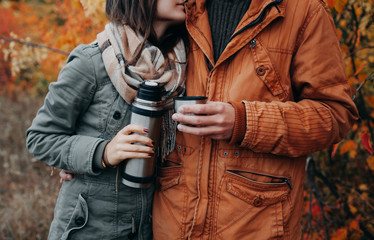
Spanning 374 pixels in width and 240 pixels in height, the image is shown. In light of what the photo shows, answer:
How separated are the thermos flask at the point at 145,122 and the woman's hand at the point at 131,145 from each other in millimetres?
33

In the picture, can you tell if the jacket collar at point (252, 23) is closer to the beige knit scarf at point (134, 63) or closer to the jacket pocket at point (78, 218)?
the beige knit scarf at point (134, 63)

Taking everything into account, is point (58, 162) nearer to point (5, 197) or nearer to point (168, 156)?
point (168, 156)

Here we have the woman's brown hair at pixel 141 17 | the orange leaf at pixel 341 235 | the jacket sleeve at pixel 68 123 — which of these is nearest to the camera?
the jacket sleeve at pixel 68 123

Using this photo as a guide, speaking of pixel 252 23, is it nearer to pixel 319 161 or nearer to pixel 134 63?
pixel 134 63

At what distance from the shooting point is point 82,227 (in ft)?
5.82

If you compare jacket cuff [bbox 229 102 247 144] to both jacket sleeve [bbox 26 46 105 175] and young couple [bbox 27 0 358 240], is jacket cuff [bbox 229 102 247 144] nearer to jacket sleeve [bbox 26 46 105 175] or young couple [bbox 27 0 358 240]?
young couple [bbox 27 0 358 240]

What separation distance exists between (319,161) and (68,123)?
3027 mm

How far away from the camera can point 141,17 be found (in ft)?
5.88

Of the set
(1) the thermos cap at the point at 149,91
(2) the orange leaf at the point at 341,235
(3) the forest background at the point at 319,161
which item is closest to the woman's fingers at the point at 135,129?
(1) the thermos cap at the point at 149,91

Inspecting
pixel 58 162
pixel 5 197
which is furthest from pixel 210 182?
pixel 5 197

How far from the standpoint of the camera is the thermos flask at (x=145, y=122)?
155 cm

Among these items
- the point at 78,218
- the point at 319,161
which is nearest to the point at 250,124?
the point at 78,218

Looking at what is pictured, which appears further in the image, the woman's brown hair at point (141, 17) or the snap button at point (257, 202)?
the woman's brown hair at point (141, 17)

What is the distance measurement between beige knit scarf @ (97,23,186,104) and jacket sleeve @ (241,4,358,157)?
45cm
